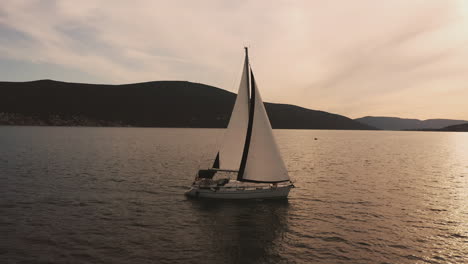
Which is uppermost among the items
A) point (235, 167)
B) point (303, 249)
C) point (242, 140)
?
point (242, 140)

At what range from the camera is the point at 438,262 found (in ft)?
61.5

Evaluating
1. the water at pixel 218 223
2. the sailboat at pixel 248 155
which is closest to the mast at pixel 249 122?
the sailboat at pixel 248 155

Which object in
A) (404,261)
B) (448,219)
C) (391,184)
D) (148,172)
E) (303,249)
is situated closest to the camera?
(404,261)

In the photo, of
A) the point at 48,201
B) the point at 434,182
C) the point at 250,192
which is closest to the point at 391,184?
the point at 434,182

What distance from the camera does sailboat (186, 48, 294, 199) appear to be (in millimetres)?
28453

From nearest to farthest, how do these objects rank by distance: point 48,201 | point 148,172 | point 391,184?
point 48,201 → point 391,184 → point 148,172

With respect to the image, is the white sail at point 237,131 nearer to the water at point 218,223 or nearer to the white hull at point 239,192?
the white hull at point 239,192

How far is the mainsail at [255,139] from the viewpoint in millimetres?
28312

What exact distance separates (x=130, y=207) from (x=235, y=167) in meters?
10.8

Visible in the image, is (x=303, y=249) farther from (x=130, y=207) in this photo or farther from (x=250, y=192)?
(x=130, y=207)

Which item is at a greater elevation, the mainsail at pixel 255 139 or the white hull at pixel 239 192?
the mainsail at pixel 255 139

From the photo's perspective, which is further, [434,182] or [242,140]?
[434,182]

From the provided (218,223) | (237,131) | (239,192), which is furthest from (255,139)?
(218,223)

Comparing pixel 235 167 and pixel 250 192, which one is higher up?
pixel 235 167
